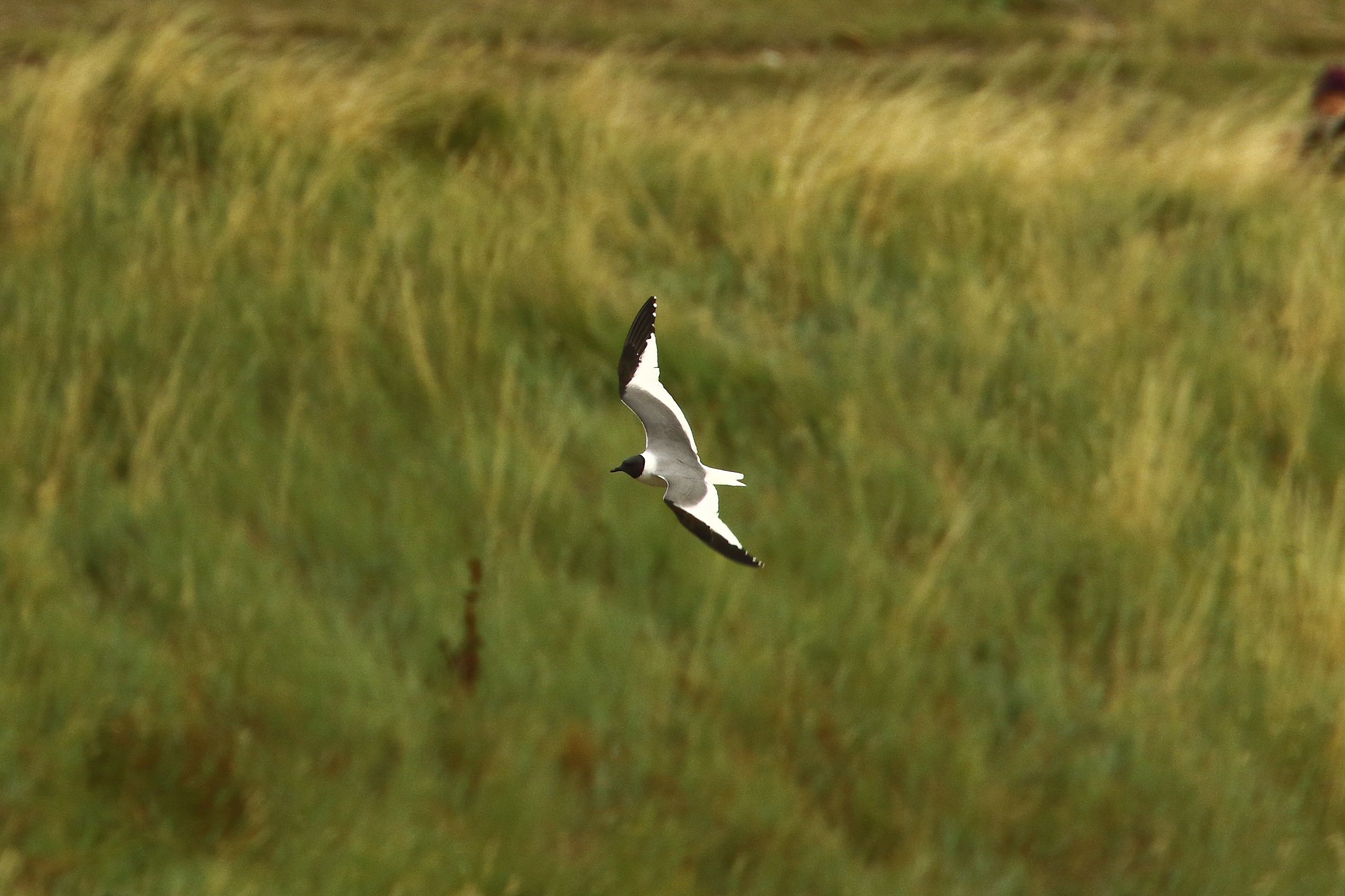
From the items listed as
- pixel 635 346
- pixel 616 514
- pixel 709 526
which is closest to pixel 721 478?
pixel 709 526

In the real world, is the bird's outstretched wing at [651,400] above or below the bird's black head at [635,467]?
above

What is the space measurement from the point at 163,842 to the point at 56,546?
0.99m

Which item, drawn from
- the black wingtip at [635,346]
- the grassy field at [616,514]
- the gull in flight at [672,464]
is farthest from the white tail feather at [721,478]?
the grassy field at [616,514]

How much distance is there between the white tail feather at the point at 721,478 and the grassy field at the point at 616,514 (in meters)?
2.06

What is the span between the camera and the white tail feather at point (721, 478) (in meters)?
1.25

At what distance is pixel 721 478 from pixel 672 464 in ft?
0.26

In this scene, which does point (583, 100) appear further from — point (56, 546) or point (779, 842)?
point (779, 842)

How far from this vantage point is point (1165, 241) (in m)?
6.27

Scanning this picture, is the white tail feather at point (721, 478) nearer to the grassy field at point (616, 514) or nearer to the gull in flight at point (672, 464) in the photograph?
the gull in flight at point (672, 464)

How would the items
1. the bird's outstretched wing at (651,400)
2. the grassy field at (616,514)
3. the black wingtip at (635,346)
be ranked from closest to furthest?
the bird's outstretched wing at (651,400)
the black wingtip at (635,346)
the grassy field at (616,514)

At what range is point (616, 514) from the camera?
4.12 m

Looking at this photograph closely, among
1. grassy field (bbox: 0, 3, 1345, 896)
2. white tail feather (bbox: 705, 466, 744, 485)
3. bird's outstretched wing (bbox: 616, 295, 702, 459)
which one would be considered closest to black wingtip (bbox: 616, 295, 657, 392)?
bird's outstretched wing (bbox: 616, 295, 702, 459)

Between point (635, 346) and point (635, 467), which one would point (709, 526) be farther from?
point (635, 346)

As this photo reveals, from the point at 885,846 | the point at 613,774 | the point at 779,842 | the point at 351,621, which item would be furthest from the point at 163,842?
the point at 885,846
